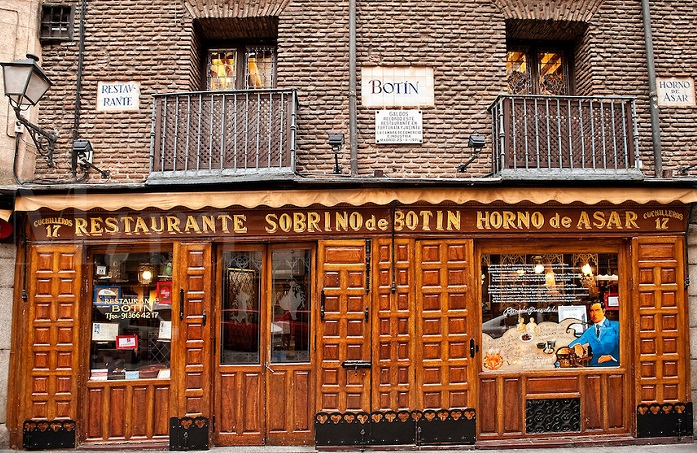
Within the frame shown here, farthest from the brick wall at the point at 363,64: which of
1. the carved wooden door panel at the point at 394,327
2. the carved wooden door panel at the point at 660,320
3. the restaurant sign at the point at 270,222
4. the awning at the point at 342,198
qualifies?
the carved wooden door panel at the point at 660,320

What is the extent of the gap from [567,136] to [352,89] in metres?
3.30

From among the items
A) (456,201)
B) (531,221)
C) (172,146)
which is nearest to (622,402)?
(531,221)

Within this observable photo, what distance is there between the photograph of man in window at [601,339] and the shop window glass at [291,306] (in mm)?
3996

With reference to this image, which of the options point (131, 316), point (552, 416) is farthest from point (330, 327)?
point (552, 416)

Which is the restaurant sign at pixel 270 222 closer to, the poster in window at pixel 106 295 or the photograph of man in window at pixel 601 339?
the poster in window at pixel 106 295

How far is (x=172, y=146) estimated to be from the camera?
7.30 metres

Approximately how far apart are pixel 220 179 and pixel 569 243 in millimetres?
5189

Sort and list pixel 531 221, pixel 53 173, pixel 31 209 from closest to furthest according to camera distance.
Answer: pixel 31 209, pixel 531 221, pixel 53 173

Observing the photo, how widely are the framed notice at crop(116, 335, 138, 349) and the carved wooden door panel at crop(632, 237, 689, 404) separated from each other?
7291mm

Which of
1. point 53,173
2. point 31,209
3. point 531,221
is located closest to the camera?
point 31,209

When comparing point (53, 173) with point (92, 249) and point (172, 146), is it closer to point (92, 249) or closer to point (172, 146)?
point (92, 249)

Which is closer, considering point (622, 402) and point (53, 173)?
point (622, 402)

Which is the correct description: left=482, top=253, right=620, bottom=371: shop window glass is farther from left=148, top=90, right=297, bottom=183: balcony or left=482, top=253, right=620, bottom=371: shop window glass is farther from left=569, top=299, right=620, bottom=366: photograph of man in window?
left=148, top=90, right=297, bottom=183: balcony

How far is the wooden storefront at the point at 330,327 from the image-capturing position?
6.96 meters
